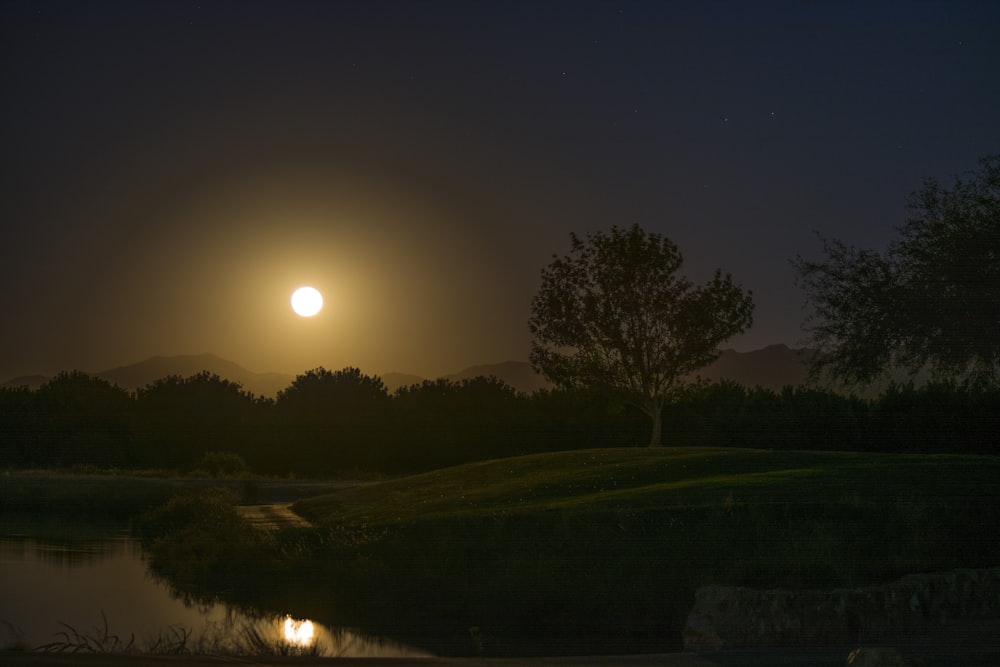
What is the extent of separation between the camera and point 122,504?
3791cm

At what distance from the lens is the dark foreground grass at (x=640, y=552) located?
60.2ft

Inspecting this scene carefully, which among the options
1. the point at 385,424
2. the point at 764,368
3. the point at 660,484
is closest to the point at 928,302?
the point at 660,484

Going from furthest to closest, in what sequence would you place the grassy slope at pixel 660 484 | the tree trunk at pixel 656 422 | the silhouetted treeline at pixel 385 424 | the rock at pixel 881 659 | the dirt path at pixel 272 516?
the silhouetted treeline at pixel 385 424, the tree trunk at pixel 656 422, the dirt path at pixel 272 516, the grassy slope at pixel 660 484, the rock at pixel 881 659

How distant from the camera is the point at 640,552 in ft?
64.6

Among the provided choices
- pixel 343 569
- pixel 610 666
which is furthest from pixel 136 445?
pixel 610 666

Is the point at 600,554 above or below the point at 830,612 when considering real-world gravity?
above

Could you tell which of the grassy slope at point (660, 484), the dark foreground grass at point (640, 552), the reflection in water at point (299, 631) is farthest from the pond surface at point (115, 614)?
the grassy slope at point (660, 484)

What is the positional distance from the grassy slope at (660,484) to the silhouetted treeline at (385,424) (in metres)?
13.7

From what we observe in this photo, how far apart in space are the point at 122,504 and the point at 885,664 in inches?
1314

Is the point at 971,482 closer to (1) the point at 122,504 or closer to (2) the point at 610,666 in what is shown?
(2) the point at 610,666

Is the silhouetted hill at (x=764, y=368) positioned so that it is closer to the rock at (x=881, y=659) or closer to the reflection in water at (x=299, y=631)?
the reflection in water at (x=299, y=631)

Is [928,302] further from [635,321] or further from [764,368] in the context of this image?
[764,368]

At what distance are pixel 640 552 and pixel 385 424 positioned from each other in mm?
36863

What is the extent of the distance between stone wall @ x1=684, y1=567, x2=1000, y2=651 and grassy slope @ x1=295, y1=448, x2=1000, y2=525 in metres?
4.87
